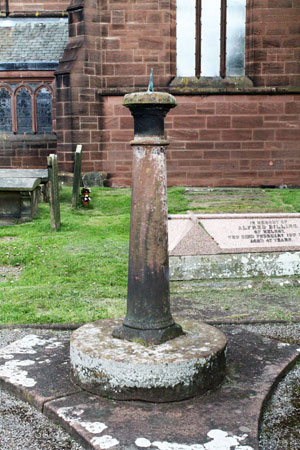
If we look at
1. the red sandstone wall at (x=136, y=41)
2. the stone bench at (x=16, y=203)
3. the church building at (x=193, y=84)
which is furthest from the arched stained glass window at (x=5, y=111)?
the stone bench at (x=16, y=203)

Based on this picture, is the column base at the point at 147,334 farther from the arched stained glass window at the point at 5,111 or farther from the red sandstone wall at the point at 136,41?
the arched stained glass window at the point at 5,111

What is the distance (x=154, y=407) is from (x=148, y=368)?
21 cm

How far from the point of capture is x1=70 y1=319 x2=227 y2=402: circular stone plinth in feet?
10.5

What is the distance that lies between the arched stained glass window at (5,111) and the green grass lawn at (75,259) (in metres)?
5.74

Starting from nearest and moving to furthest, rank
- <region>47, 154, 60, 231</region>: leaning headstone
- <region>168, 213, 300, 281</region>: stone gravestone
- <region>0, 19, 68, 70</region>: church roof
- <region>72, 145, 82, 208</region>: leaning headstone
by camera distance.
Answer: <region>168, 213, 300, 281</region>: stone gravestone → <region>47, 154, 60, 231</region>: leaning headstone → <region>72, 145, 82, 208</region>: leaning headstone → <region>0, 19, 68, 70</region>: church roof

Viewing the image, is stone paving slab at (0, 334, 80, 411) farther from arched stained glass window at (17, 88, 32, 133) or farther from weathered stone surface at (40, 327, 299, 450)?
arched stained glass window at (17, 88, 32, 133)

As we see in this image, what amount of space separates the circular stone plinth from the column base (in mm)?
34

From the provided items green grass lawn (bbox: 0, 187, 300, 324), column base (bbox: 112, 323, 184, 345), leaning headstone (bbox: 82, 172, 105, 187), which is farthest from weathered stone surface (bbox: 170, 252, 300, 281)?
leaning headstone (bbox: 82, 172, 105, 187)

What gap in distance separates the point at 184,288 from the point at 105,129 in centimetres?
896

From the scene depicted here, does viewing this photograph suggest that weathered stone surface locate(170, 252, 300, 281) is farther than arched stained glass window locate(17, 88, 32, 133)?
No

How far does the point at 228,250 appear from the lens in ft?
20.1

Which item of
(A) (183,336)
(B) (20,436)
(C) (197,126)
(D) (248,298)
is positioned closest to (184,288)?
(D) (248,298)

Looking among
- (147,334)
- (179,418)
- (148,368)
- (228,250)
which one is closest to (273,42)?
(228,250)

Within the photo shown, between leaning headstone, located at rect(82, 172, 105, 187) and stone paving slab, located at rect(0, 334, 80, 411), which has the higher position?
leaning headstone, located at rect(82, 172, 105, 187)
